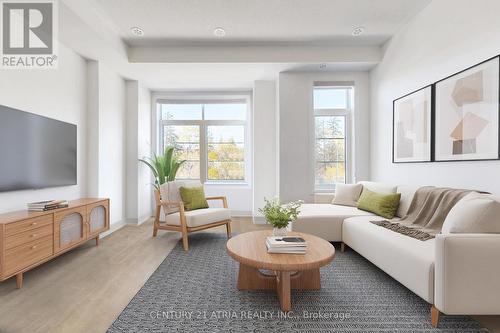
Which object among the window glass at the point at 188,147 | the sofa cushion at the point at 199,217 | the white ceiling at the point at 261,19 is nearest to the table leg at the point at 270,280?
the sofa cushion at the point at 199,217

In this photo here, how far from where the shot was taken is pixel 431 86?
9.50ft

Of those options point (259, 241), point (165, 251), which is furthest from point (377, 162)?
point (165, 251)

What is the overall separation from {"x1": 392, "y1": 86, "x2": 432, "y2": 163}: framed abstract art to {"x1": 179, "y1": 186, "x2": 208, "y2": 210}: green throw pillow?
277 cm

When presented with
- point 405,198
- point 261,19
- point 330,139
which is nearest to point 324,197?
point 330,139

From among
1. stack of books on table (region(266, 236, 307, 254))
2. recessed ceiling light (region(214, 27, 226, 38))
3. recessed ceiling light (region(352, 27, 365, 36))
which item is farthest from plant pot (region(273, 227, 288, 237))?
recessed ceiling light (region(352, 27, 365, 36))

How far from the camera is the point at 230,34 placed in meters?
3.64

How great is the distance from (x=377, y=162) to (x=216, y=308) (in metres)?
3.32

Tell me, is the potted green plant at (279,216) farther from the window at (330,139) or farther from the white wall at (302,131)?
the window at (330,139)

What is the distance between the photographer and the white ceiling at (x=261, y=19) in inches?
117

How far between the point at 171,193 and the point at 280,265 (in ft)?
8.17

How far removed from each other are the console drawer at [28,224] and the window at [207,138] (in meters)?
3.05

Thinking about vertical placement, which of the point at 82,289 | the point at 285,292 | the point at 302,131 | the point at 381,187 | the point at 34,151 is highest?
the point at 302,131

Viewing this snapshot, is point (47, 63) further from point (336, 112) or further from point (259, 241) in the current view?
point (336, 112)

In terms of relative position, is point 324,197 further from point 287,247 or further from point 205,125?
point 205,125
